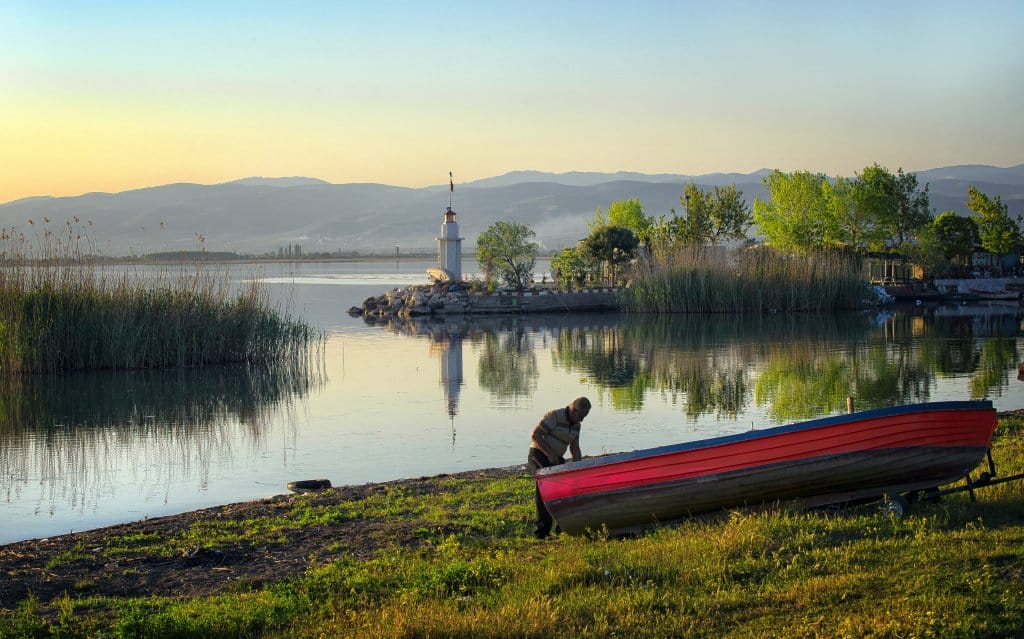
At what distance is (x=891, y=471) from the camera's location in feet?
34.0

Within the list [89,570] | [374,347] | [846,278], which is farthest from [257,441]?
[846,278]

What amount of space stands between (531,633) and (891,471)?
15.6ft

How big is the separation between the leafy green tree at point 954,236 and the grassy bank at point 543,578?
73.0 metres

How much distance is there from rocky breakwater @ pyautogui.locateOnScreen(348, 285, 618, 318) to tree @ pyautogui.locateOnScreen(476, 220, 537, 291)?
597 cm

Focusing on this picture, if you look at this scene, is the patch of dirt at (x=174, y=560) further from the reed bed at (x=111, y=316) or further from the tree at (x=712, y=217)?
the tree at (x=712, y=217)

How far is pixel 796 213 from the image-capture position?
262ft

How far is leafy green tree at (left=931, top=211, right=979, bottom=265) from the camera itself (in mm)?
79875

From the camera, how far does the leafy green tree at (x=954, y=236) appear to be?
79875 mm

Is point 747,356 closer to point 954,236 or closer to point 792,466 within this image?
point 792,466

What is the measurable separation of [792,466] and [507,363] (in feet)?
81.9

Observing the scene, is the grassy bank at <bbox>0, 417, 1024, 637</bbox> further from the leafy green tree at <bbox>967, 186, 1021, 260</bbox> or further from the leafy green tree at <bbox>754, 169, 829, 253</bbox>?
the leafy green tree at <bbox>967, 186, 1021, 260</bbox>

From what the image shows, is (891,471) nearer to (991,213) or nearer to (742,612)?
(742,612)

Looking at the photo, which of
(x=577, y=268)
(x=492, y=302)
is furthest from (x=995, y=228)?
(x=492, y=302)

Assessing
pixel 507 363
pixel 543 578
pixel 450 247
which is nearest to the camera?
pixel 543 578
